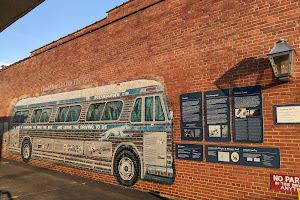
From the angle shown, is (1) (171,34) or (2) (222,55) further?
(1) (171,34)

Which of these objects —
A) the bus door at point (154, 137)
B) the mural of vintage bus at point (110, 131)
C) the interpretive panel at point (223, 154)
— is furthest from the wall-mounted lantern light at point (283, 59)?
the bus door at point (154, 137)

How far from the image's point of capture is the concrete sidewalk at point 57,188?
Answer: 6.53 metres

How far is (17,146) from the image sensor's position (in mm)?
13109

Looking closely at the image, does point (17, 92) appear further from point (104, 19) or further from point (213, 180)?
point (213, 180)

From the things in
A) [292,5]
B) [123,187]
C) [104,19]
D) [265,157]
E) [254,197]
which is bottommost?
[123,187]

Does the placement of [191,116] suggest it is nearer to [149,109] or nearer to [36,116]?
[149,109]

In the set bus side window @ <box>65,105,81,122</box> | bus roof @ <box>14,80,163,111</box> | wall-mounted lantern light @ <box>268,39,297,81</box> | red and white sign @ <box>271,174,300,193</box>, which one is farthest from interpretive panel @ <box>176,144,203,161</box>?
bus side window @ <box>65,105,81,122</box>

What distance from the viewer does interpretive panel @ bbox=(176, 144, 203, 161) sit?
19.4 feet

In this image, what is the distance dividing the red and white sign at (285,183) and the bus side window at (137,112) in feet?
12.5

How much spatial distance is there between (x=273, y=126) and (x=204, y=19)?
3.04 metres

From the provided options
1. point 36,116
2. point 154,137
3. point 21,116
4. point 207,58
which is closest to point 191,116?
point 154,137

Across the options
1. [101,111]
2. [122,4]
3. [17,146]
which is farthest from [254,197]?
[17,146]

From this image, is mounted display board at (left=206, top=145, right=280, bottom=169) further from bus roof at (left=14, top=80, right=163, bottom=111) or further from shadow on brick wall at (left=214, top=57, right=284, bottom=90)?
bus roof at (left=14, top=80, right=163, bottom=111)

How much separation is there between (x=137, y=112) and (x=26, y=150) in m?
8.07
